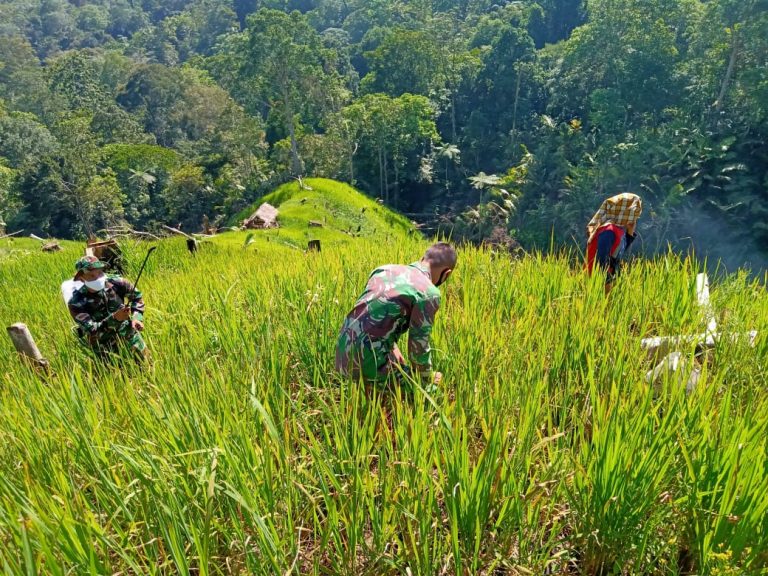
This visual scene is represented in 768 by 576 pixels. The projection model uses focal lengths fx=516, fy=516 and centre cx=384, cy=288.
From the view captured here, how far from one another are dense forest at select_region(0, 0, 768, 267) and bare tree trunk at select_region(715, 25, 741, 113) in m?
0.09

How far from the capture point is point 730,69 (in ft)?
74.8

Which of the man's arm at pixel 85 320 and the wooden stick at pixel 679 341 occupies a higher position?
the wooden stick at pixel 679 341

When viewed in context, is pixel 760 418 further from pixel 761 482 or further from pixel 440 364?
pixel 440 364

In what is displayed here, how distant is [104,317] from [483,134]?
33003 mm

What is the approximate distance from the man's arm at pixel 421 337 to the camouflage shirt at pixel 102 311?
2421mm

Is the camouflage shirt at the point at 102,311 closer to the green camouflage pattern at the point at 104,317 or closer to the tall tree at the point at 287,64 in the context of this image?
the green camouflage pattern at the point at 104,317

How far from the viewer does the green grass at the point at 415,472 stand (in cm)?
148

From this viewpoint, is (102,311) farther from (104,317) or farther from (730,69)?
(730,69)

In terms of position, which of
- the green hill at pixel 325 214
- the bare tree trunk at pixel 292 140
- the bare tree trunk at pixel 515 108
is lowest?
the green hill at pixel 325 214

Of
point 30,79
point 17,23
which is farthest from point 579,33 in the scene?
point 17,23

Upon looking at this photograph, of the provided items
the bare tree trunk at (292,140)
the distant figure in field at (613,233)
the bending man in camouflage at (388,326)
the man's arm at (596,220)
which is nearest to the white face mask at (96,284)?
the bending man in camouflage at (388,326)

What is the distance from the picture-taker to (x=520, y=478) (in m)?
1.64

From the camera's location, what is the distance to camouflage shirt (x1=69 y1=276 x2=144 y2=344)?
3.70 metres

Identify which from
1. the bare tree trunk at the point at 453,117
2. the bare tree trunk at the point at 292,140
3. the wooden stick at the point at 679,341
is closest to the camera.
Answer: the wooden stick at the point at 679,341
